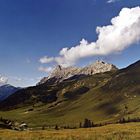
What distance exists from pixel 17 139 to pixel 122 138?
11508mm

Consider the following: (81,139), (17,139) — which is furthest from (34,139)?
(81,139)

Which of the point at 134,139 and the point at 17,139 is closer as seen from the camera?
the point at 134,139

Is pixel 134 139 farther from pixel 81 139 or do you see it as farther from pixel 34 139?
pixel 34 139

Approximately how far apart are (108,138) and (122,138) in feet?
4.86

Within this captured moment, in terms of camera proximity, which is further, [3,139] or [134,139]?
[3,139]

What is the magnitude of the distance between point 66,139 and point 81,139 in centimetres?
174

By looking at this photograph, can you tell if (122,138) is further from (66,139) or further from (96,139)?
(66,139)

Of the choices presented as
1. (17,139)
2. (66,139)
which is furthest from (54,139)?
(17,139)

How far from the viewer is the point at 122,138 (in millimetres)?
32906

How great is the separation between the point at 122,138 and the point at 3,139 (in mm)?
13031

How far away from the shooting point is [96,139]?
107ft

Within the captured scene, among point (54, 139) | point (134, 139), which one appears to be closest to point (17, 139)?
point (54, 139)

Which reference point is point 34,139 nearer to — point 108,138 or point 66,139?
point 66,139

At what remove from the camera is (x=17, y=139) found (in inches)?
1348
